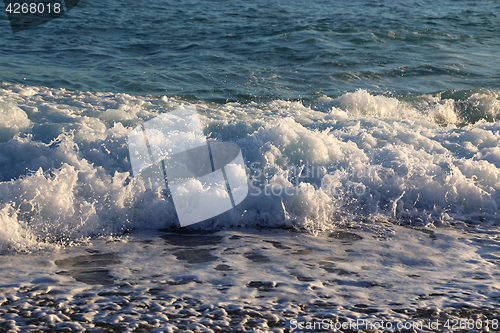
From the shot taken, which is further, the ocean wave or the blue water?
the blue water

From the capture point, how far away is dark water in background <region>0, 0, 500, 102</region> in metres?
9.01

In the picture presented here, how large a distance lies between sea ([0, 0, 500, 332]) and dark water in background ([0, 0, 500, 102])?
0.08 metres

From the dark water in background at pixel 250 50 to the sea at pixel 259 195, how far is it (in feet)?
0.25

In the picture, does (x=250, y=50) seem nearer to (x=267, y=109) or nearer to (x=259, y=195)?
(x=267, y=109)

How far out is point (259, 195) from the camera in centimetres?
509

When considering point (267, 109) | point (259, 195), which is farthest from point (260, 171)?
point (267, 109)

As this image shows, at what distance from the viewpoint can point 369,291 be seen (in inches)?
132

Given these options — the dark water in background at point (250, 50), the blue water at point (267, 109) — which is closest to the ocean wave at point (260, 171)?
the blue water at point (267, 109)

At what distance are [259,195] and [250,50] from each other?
6699mm

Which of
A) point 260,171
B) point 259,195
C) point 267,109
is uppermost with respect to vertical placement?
point 267,109

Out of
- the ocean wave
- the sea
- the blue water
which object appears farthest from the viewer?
the blue water

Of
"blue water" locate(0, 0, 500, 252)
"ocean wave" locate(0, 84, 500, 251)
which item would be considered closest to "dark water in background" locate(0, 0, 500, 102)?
"blue water" locate(0, 0, 500, 252)

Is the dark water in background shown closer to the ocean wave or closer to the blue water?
the blue water

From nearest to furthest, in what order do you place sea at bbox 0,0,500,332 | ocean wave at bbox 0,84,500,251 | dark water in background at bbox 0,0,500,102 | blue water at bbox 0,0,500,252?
sea at bbox 0,0,500,332 → ocean wave at bbox 0,84,500,251 → blue water at bbox 0,0,500,252 → dark water in background at bbox 0,0,500,102
